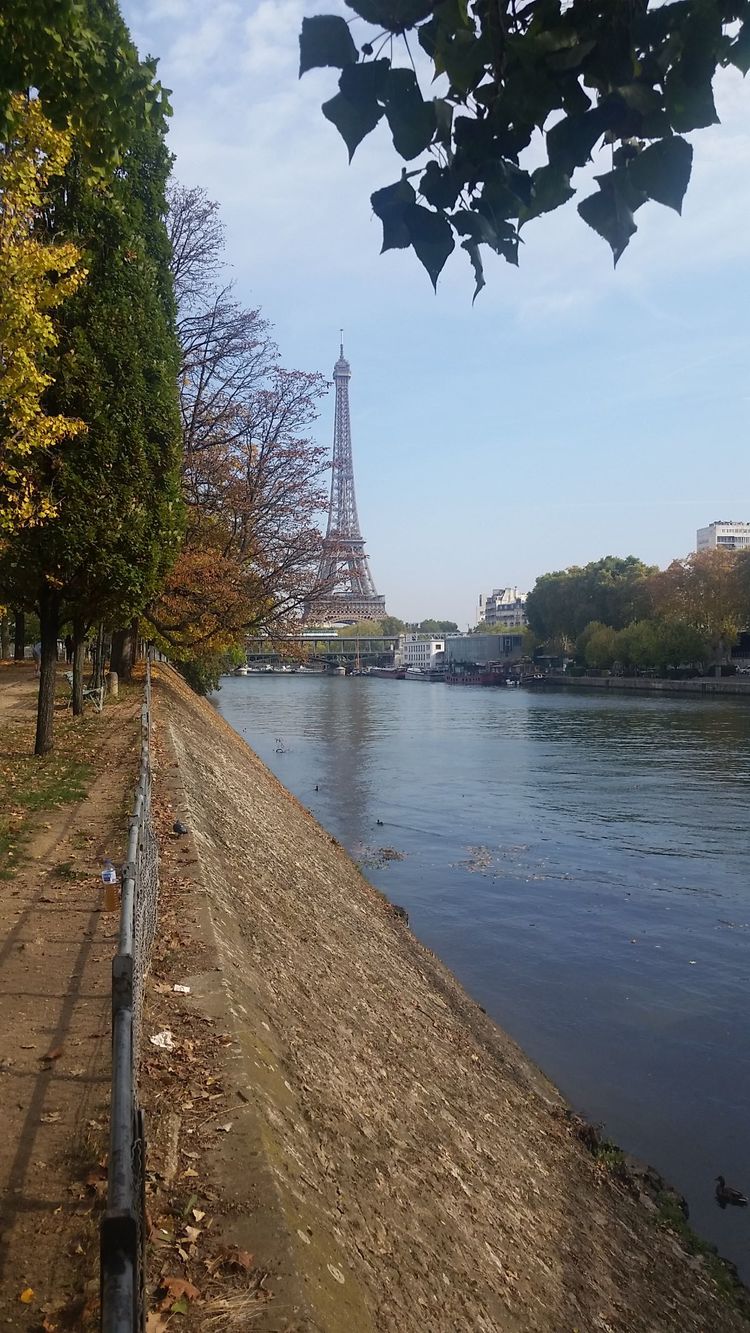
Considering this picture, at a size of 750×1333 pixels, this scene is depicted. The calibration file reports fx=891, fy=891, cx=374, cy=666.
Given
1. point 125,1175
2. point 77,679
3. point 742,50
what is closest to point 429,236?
point 742,50

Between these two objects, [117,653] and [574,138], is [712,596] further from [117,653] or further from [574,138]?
[574,138]

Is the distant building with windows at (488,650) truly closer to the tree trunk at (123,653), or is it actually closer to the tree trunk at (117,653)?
the tree trunk at (123,653)

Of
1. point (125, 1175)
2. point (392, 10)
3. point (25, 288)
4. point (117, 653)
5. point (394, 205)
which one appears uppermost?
point (25, 288)

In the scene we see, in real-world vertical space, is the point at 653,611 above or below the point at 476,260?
above

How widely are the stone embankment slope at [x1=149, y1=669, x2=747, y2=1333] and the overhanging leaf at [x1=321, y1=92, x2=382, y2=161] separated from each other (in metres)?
4.24

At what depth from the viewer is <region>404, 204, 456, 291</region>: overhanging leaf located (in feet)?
10.1

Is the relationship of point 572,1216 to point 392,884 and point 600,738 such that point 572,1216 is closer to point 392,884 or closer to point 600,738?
point 392,884

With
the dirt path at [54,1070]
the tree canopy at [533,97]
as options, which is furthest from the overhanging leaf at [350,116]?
the dirt path at [54,1070]

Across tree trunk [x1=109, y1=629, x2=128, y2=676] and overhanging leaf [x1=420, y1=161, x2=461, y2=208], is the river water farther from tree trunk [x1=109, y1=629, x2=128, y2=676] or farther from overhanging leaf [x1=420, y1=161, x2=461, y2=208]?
overhanging leaf [x1=420, y1=161, x2=461, y2=208]

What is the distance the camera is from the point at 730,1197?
8.80m

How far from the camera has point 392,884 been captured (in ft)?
65.8

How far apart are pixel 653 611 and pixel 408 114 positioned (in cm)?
10902

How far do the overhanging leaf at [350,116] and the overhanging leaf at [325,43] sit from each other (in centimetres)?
10

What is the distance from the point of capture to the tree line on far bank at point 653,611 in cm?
9256
